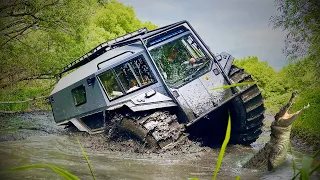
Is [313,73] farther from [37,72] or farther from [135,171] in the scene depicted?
[37,72]

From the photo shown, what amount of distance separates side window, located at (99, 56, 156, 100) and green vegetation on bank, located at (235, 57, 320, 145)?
1399 millimetres

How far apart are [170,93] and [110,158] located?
3.13 ft

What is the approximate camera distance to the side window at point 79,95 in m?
4.58

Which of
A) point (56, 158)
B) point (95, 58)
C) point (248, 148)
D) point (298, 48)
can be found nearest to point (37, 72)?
point (95, 58)

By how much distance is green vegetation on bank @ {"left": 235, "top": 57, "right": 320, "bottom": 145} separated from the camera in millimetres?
4316

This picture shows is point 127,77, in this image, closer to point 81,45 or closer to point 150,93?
point 150,93

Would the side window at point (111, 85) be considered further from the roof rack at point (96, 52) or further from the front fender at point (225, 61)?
the front fender at point (225, 61)

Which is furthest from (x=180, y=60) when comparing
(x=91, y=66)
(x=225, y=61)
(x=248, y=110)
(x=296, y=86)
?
(x=296, y=86)

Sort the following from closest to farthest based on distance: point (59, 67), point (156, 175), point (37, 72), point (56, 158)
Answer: point (156, 175)
point (56, 158)
point (37, 72)
point (59, 67)

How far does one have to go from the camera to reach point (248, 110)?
4004 millimetres

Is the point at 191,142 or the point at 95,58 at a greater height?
the point at 95,58

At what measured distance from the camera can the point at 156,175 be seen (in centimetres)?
303

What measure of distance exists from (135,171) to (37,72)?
202 cm

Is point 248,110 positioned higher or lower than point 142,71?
lower
